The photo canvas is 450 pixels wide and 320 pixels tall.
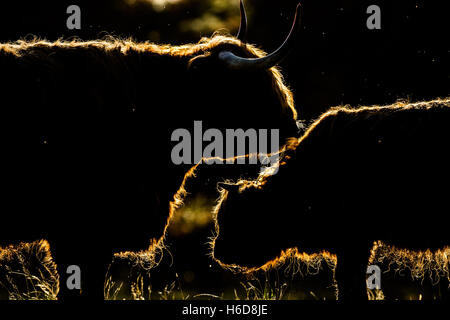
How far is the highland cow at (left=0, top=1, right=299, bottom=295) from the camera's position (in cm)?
335

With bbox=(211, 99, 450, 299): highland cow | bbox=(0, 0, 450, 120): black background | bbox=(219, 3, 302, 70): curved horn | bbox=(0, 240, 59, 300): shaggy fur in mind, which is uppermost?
bbox=(0, 0, 450, 120): black background

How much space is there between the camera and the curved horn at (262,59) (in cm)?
342

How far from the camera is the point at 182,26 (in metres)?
13.2

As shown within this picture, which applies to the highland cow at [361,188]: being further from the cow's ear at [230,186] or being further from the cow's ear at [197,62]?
the cow's ear at [197,62]

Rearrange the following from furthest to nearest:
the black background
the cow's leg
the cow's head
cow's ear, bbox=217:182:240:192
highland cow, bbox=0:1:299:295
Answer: the black background < cow's ear, bbox=217:182:240:192 < the cow's head < the cow's leg < highland cow, bbox=0:1:299:295

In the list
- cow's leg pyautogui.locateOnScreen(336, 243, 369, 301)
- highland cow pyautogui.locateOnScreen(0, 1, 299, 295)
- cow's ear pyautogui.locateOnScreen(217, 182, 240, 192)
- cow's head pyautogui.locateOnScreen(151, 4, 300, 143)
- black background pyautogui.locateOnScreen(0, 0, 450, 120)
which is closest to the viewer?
highland cow pyautogui.locateOnScreen(0, 1, 299, 295)

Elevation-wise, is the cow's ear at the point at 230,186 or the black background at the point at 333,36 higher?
the black background at the point at 333,36

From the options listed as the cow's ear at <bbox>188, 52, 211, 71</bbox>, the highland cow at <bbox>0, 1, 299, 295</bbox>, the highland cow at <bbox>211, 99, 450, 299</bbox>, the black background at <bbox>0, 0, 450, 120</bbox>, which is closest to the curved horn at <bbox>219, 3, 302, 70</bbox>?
the highland cow at <bbox>0, 1, 299, 295</bbox>

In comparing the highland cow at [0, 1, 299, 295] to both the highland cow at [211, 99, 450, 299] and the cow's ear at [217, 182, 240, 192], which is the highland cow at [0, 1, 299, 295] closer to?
the cow's ear at [217, 182, 240, 192]

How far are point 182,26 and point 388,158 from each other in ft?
34.2

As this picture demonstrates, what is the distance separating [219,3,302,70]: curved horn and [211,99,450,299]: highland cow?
1.77 ft

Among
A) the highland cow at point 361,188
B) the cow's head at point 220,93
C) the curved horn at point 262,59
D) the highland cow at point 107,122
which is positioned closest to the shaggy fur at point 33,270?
the highland cow at point 107,122

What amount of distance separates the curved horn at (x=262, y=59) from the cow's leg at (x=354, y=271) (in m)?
1.19
